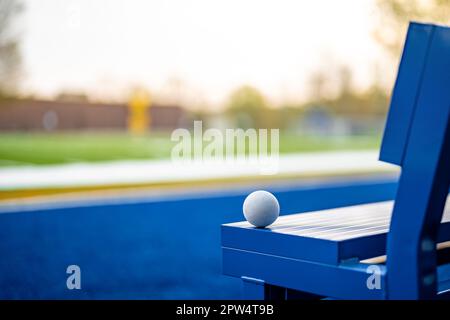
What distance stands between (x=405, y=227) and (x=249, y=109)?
59.7 feet

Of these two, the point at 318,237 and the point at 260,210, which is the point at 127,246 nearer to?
the point at 260,210

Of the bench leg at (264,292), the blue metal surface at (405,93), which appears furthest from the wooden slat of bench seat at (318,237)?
the blue metal surface at (405,93)

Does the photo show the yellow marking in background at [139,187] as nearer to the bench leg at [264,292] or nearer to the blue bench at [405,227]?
the bench leg at [264,292]

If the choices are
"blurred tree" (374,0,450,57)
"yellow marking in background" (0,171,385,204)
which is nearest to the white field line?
"yellow marking in background" (0,171,385,204)

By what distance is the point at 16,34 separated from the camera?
13367mm

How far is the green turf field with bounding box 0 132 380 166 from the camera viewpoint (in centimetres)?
1625

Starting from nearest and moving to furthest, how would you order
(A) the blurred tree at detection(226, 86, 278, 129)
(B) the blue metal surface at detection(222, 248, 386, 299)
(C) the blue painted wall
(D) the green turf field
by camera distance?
(B) the blue metal surface at detection(222, 248, 386, 299)
(C) the blue painted wall
(D) the green turf field
(A) the blurred tree at detection(226, 86, 278, 129)

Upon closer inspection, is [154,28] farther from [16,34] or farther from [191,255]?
[191,255]

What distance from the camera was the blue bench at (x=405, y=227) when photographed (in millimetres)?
1532

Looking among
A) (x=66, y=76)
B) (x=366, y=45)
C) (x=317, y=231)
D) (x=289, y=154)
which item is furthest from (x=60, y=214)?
(x=289, y=154)

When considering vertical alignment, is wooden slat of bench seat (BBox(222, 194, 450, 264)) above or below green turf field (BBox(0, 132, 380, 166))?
above

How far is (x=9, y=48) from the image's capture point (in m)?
13.5

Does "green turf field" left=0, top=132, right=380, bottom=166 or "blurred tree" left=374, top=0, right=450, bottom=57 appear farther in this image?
"green turf field" left=0, top=132, right=380, bottom=166

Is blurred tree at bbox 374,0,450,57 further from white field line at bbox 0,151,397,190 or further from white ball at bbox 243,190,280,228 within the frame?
white ball at bbox 243,190,280,228
